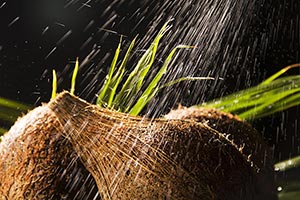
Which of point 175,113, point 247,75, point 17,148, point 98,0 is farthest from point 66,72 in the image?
point 17,148

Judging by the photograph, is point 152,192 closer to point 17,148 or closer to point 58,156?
point 58,156

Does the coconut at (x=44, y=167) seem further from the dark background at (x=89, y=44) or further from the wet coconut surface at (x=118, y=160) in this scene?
the dark background at (x=89, y=44)

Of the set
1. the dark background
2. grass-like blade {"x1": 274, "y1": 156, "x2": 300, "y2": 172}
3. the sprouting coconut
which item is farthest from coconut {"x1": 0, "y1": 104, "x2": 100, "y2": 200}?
the dark background

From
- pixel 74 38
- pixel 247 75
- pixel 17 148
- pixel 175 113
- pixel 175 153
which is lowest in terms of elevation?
pixel 17 148

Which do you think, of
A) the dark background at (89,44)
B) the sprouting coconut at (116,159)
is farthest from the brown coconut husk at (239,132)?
the dark background at (89,44)

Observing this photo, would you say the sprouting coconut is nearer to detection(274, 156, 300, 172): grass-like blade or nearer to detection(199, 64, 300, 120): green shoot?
detection(274, 156, 300, 172): grass-like blade

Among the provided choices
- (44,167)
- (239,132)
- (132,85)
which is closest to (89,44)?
(132,85)

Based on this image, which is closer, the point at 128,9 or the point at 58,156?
the point at 58,156
